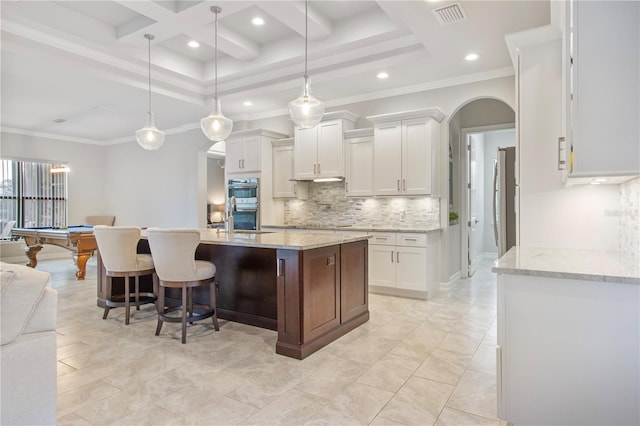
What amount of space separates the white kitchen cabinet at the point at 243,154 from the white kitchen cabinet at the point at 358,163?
61.5 inches

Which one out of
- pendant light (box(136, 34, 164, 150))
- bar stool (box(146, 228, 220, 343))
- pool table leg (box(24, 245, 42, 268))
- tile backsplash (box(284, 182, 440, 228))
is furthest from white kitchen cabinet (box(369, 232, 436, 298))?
pool table leg (box(24, 245, 42, 268))

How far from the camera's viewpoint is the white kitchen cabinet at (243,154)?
6.28 metres

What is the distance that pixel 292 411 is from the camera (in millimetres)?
2139

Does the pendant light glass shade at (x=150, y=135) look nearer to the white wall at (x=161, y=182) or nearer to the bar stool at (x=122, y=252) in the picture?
the bar stool at (x=122, y=252)

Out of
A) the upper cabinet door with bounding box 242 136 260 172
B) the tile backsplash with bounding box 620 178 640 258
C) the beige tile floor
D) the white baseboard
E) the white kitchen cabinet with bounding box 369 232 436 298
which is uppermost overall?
the upper cabinet door with bounding box 242 136 260 172

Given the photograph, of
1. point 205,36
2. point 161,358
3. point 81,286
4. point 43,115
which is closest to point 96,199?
point 43,115

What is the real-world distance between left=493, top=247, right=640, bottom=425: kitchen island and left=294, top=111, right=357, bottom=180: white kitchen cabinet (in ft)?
12.8

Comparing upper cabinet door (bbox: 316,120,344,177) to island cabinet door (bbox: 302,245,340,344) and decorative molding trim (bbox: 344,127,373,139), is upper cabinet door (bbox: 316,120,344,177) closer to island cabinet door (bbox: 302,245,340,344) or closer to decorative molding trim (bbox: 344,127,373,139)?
decorative molding trim (bbox: 344,127,373,139)

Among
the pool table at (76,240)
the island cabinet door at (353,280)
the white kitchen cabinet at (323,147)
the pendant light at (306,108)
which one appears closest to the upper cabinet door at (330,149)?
the white kitchen cabinet at (323,147)

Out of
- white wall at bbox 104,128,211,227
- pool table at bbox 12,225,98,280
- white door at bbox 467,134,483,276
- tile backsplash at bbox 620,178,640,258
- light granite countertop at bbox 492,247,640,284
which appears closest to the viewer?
light granite countertop at bbox 492,247,640,284

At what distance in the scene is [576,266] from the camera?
1875mm

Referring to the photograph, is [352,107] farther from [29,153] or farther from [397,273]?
[29,153]

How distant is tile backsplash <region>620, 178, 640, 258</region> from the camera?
2088 mm

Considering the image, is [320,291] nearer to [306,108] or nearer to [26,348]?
[306,108]
